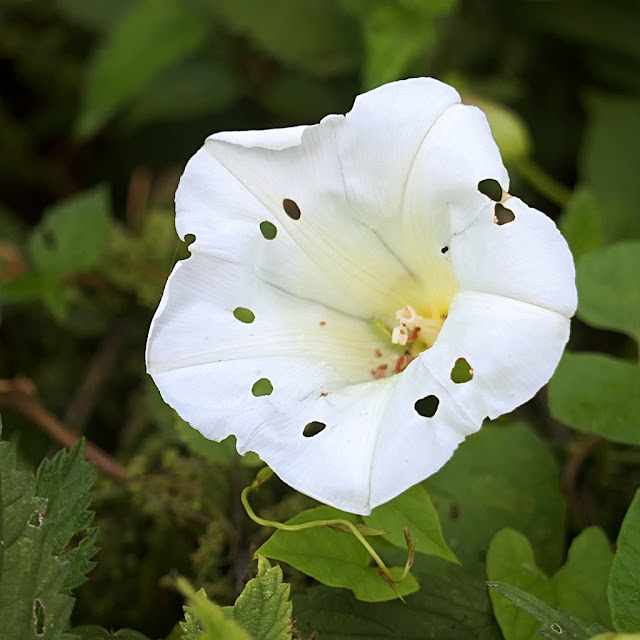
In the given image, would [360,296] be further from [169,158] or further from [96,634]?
[169,158]

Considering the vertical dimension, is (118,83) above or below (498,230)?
below

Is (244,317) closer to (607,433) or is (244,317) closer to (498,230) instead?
(498,230)

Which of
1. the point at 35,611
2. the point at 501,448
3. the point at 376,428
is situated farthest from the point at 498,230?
the point at 35,611

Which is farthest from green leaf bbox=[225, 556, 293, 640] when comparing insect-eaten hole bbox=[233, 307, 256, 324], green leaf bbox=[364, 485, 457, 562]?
insect-eaten hole bbox=[233, 307, 256, 324]

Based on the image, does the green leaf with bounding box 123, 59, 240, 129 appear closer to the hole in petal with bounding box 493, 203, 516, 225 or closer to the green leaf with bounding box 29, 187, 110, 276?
the green leaf with bounding box 29, 187, 110, 276

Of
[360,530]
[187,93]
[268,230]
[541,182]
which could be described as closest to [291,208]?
[268,230]

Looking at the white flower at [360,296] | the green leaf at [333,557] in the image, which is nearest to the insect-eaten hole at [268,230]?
the white flower at [360,296]

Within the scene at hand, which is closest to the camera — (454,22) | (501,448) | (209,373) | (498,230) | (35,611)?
(35,611)

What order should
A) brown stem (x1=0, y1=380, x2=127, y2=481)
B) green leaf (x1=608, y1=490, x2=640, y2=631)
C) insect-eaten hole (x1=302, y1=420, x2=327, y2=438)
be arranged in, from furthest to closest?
brown stem (x1=0, y1=380, x2=127, y2=481), insect-eaten hole (x1=302, y1=420, x2=327, y2=438), green leaf (x1=608, y1=490, x2=640, y2=631)

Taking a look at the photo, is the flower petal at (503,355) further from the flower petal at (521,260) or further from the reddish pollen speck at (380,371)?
the reddish pollen speck at (380,371)
